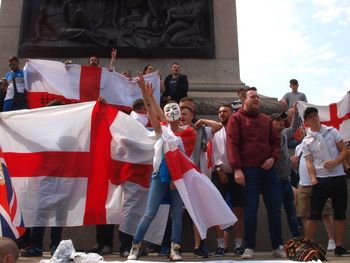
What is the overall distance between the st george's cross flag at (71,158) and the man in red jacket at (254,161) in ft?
3.89

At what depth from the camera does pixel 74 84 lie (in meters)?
9.20

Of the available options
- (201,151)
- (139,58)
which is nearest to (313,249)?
(201,151)

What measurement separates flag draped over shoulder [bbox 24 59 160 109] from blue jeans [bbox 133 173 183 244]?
3946 millimetres

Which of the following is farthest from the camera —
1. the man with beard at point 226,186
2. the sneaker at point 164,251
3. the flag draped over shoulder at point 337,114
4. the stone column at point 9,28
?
the stone column at point 9,28

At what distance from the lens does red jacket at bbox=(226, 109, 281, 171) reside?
19.6ft

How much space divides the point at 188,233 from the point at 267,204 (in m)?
1.39

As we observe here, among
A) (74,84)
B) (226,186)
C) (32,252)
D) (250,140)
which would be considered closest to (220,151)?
(226,186)

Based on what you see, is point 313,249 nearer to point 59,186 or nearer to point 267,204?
point 267,204

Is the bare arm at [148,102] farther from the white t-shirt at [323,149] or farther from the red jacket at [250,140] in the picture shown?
the white t-shirt at [323,149]

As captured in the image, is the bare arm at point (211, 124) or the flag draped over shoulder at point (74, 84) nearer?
the bare arm at point (211, 124)

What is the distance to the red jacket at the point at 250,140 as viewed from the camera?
5.98 meters

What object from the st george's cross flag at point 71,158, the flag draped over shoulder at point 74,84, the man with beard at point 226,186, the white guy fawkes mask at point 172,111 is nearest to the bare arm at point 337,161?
the man with beard at point 226,186

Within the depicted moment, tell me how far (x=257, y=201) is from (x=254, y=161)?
484 millimetres

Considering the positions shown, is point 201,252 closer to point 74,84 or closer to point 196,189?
point 196,189
